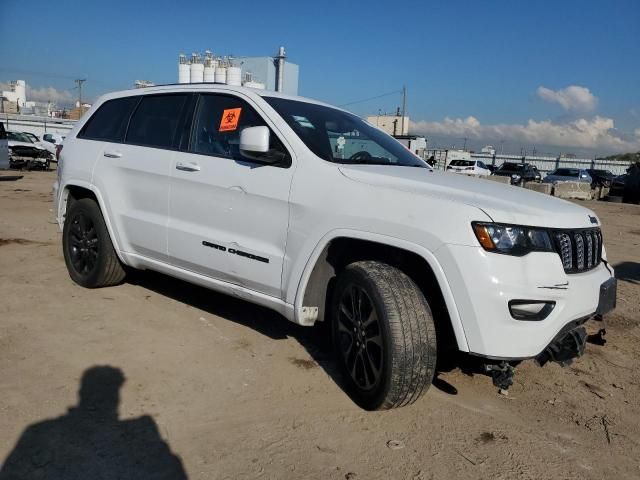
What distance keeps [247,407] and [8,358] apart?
1678mm

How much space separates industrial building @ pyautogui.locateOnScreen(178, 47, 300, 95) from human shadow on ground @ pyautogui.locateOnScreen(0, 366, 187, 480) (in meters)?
6.44

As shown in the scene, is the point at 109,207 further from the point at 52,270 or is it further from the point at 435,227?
the point at 435,227

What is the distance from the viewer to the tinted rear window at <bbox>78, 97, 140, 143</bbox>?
475cm

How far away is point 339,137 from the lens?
3.85 metres

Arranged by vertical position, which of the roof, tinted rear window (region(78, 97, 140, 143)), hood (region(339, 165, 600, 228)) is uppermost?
the roof

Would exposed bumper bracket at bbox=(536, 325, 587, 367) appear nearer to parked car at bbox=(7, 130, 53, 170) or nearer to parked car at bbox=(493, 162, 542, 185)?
parked car at bbox=(7, 130, 53, 170)

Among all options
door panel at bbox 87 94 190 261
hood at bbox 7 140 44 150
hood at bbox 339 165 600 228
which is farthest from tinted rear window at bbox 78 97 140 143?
hood at bbox 7 140 44 150

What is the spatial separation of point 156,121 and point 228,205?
1.28 meters

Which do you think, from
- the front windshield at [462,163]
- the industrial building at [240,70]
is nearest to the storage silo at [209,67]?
the industrial building at [240,70]

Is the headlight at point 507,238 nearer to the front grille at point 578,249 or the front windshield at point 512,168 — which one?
the front grille at point 578,249

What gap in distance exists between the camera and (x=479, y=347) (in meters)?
2.70

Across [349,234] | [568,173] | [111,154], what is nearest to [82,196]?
[111,154]

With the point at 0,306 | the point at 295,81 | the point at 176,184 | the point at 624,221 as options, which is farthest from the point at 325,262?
the point at 624,221

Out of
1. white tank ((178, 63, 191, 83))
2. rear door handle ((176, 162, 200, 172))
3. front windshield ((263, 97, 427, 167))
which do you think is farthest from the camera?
white tank ((178, 63, 191, 83))
